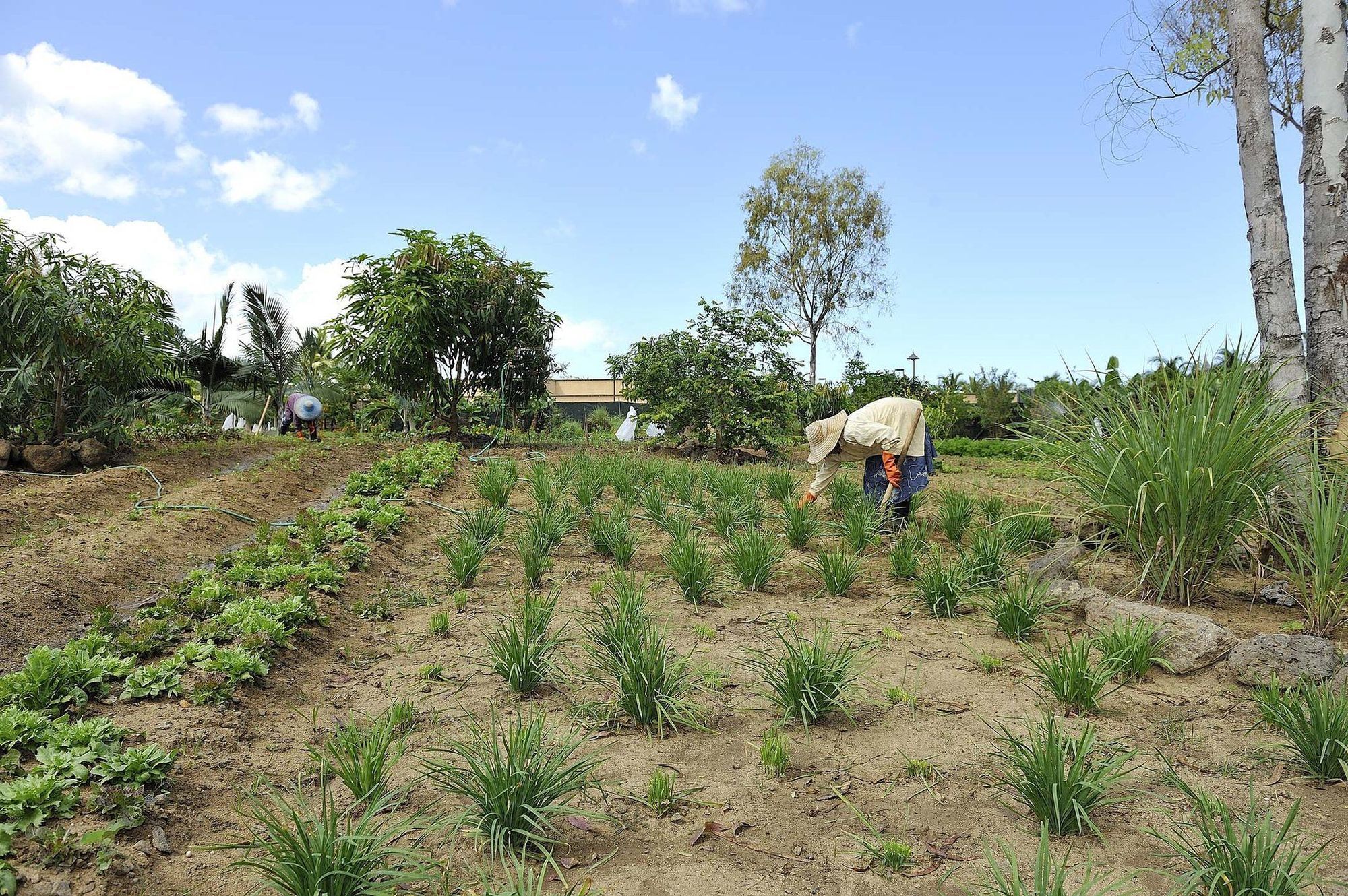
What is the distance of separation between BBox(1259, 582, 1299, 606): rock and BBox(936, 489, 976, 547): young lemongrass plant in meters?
1.83

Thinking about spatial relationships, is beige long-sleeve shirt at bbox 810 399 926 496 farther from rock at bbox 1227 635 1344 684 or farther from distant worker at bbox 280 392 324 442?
distant worker at bbox 280 392 324 442

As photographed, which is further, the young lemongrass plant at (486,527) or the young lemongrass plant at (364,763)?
the young lemongrass plant at (486,527)

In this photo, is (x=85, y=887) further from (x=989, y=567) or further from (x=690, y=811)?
(x=989, y=567)

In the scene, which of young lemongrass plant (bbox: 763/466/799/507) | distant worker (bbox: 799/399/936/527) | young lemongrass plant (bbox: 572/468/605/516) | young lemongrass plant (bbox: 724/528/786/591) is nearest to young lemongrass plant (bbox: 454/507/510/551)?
young lemongrass plant (bbox: 572/468/605/516)

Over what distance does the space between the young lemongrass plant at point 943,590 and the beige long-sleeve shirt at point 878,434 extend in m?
2.37

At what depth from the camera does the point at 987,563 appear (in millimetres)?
4594

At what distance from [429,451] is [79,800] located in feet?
29.1

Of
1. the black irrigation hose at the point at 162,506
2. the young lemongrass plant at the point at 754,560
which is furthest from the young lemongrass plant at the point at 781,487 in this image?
the black irrigation hose at the point at 162,506

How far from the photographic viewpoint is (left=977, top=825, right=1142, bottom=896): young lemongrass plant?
178 cm

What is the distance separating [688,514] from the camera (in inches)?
261

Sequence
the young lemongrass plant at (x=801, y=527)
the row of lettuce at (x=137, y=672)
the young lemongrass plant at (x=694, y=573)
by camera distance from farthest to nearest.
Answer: the young lemongrass plant at (x=801, y=527) < the young lemongrass plant at (x=694, y=573) < the row of lettuce at (x=137, y=672)

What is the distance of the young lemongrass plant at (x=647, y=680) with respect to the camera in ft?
9.80

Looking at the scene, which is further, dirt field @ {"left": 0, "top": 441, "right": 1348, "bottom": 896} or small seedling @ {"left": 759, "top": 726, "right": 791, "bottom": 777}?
small seedling @ {"left": 759, "top": 726, "right": 791, "bottom": 777}

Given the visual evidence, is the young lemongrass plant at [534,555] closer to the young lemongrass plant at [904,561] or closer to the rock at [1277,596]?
the young lemongrass plant at [904,561]
